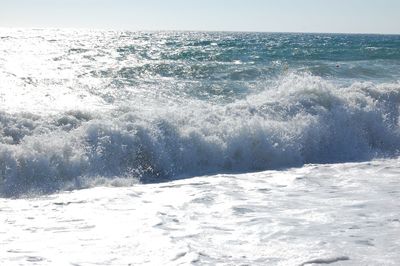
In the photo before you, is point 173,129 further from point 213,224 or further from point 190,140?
point 213,224

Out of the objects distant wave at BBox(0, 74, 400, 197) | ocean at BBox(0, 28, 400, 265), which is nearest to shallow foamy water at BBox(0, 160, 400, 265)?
ocean at BBox(0, 28, 400, 265)

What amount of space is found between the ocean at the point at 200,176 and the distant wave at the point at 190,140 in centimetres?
3

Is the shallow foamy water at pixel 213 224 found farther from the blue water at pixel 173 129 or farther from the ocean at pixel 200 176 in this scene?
the blue water at pixel 173 129

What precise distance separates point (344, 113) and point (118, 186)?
22.9ft

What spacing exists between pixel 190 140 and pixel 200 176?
1.38 metres

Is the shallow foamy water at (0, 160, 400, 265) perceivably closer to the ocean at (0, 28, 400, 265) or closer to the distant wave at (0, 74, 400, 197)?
the ocean at (0, 28, 400, 265)

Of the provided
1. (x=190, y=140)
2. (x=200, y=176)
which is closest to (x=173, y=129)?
(x=190, y=140)

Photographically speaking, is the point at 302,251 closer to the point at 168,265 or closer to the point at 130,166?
the point at 168,265

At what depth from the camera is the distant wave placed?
878cm

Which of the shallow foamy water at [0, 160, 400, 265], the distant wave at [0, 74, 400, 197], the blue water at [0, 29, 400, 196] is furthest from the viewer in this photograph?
the blue water at [0, 29, 400, 196]

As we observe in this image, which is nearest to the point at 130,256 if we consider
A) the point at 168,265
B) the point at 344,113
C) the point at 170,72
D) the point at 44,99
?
the point at 168,265

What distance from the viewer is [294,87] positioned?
13.8 m

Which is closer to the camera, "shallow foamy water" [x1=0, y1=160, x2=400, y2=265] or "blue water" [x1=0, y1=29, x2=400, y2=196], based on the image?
"shallow foamy water" [x1=0, y1=160, x2=400, y2=265]

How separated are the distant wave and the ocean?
0.03m
